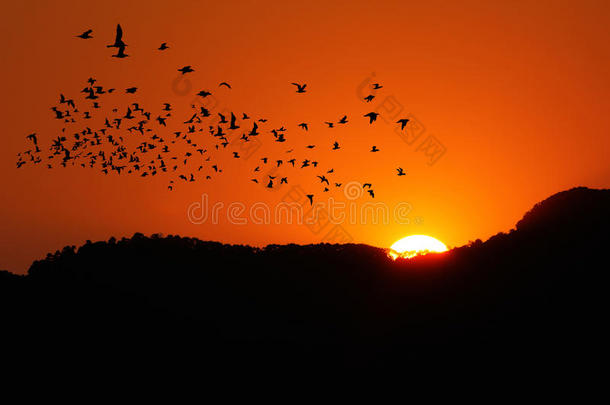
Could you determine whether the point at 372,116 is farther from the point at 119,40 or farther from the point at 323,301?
the point at 323,301

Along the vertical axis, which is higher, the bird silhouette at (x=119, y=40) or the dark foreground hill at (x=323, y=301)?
the bird silhouette at (x=119, y=40)

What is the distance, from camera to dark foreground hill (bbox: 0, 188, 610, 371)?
2151 inches

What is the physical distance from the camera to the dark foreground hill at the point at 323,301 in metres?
54.6

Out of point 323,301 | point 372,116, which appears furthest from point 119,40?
point 323,301

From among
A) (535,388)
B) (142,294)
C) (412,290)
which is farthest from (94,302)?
(535,388)

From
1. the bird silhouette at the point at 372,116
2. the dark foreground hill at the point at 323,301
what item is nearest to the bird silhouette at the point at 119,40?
the bird silhouette at the point at 372,116

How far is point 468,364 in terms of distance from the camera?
172 ft

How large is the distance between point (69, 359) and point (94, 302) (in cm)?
780

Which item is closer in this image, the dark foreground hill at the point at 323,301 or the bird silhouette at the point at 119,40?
the bird silhouette at the point at 119,40

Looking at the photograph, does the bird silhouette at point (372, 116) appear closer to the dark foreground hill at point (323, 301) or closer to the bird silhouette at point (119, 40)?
the bird silhouette at point (119, 40)

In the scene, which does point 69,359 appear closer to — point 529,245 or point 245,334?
point 245,334

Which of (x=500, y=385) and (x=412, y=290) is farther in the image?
(x=412, y=290)

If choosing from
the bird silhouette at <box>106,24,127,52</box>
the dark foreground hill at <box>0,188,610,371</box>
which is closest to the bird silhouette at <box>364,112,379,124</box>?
the bird silhouette at <box>106,24,127,52</box>

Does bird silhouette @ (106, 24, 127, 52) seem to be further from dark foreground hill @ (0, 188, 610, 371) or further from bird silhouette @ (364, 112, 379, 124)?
dark foreground hill @ (0, 188, 610, 371)
